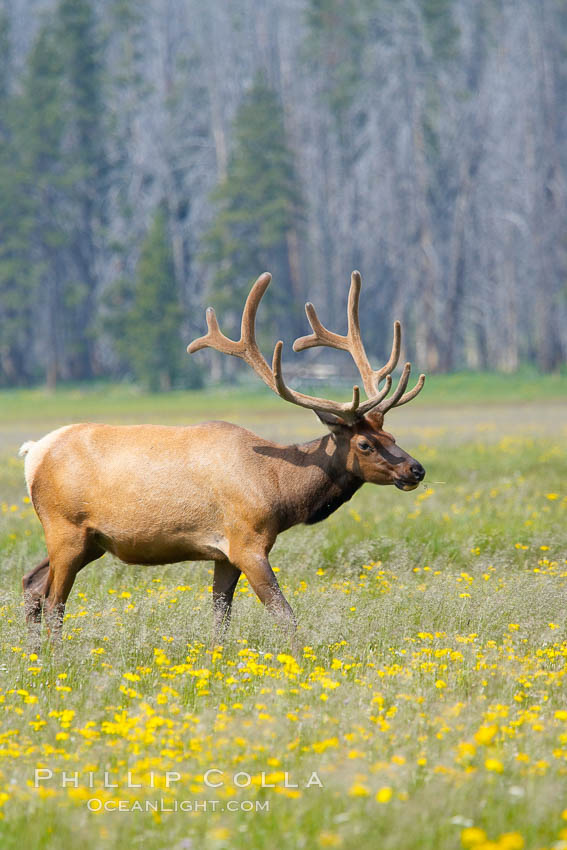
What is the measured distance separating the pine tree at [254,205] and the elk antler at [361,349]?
122 feet

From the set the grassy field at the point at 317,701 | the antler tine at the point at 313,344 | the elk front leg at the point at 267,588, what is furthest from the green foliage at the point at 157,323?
the elk front leg at the point at 267,588

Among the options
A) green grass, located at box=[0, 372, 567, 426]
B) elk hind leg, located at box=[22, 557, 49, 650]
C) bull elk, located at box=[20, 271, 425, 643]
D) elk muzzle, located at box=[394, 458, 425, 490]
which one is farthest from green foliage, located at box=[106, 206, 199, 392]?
elk muzzle, located at box=[394, 458, 425, 490]

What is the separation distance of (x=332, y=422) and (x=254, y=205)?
40.4 meters

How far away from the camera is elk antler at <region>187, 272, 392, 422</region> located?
652cm

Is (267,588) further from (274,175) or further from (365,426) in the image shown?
(274,175)

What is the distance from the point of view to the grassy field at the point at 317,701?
378 centimetres

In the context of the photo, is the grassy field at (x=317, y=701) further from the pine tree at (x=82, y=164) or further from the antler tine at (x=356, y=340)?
the pine tree at (x=82, y=164)

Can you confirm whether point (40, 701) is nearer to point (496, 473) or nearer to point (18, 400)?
point (496, 473)

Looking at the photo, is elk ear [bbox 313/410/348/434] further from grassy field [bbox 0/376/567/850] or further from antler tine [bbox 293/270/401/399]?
grassy field [bbox 0/376/567/850]

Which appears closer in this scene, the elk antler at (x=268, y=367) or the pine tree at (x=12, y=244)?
the elk antler at (x=268, y=367)

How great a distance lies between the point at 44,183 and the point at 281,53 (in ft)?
41.1

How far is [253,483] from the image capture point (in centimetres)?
645

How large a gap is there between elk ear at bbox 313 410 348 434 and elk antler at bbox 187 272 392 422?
0.02 meters

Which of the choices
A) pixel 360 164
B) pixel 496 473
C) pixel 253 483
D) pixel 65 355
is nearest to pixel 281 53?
pixel 360 164
